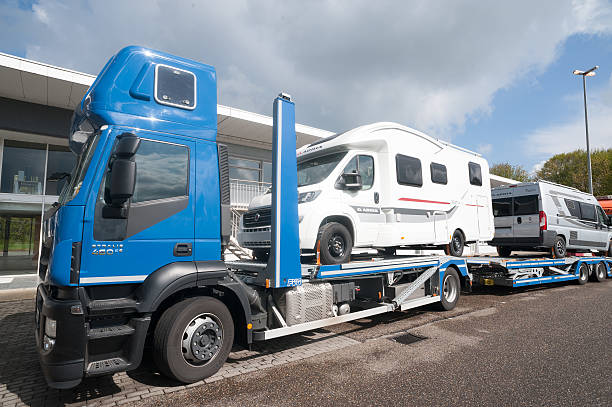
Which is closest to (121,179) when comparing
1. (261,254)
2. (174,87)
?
(174,87)

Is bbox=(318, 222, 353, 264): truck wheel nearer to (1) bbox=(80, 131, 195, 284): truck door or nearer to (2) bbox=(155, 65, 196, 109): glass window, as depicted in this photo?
(1) bbox=(80, 131, 195, 284): truck door

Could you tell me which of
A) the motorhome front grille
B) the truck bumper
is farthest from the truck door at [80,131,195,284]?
the motorhome front grille

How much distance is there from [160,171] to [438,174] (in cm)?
631

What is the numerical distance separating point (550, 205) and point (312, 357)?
9295 mm

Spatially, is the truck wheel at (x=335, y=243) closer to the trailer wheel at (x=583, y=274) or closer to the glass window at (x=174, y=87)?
the glass window at (x=174, y=87)

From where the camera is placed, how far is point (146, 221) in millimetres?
3598

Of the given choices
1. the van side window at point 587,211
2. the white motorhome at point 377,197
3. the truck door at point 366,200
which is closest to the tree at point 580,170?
the van side window at point 587,211

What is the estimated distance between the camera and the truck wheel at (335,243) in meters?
5.57

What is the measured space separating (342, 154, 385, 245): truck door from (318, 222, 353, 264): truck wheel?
32 cm

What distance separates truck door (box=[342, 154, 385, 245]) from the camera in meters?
6.20

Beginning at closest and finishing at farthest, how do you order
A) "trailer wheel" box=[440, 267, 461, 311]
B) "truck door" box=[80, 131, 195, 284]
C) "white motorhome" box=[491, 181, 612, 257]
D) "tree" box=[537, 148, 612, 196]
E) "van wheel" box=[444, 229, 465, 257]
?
"truck door" box=[80, 131, 195, 284]
"trailer wheel" box=[440, 267, 461, 311]
"van wheel" box=[444, 229, 465, 257]
"white motorhome" box=[491, 181, 612, 257]
"tree" box=[537, 148, 612, 196]

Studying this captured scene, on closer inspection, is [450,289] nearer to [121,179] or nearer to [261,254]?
[261,254]

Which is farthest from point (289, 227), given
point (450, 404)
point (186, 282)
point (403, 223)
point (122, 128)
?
point (403, 223)

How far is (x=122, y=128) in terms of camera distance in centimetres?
361
